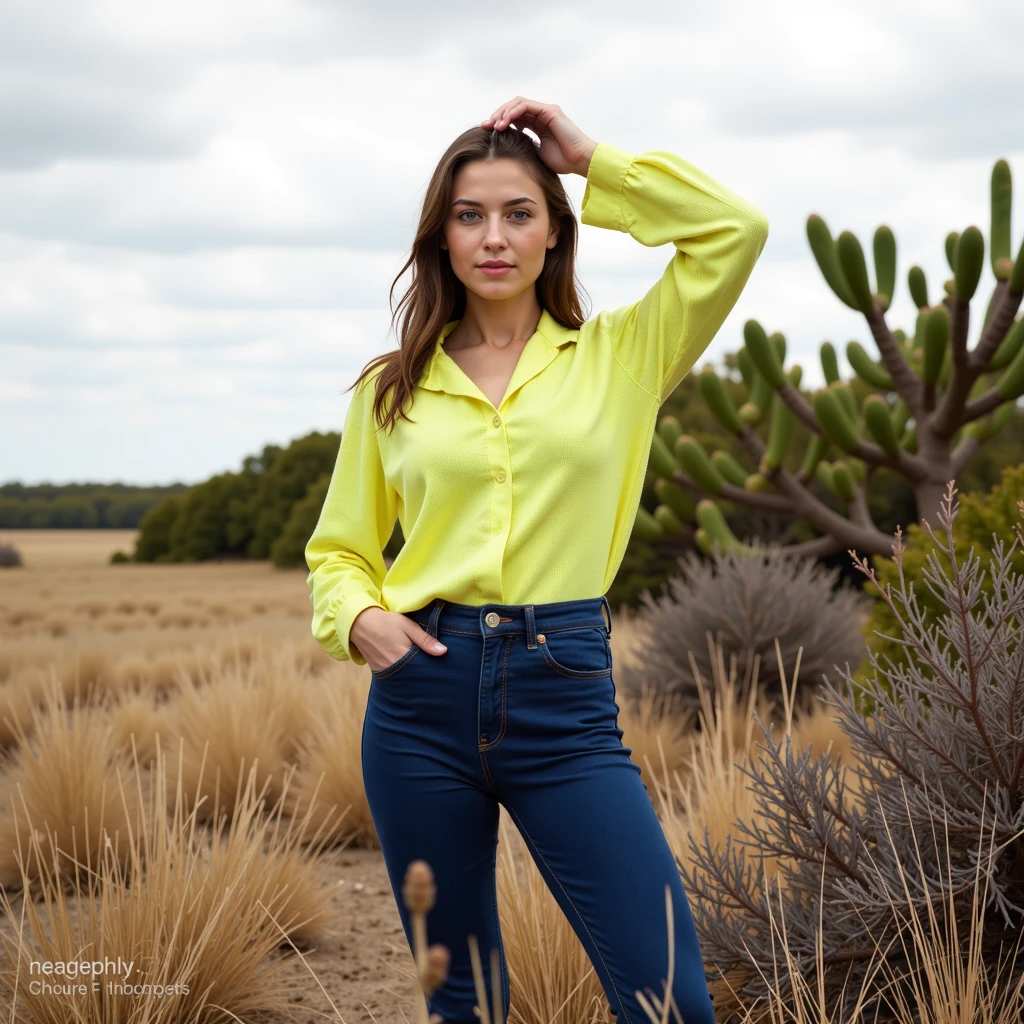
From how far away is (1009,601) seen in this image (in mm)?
2428

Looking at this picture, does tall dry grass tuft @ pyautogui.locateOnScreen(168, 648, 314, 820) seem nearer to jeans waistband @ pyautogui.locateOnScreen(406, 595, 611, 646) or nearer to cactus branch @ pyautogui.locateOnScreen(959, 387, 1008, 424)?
jeans waistband @ pyautogui.locateOnScreen(406, 595, 611, 646)

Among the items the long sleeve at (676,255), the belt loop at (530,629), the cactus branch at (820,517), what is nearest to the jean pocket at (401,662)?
the belt loop at (530,629)

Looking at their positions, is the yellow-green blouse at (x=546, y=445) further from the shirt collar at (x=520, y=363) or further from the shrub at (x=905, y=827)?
the shrub at (x=905, y=827)

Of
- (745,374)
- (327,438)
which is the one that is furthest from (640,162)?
(327,438)

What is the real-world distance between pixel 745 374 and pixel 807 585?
325cm

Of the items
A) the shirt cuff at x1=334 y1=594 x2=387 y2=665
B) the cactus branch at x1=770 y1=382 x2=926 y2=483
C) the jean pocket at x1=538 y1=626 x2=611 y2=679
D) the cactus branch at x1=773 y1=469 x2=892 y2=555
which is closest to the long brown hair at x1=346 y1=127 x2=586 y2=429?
the shirt cuff at x1=334 y1=594 x2=387 y2=665

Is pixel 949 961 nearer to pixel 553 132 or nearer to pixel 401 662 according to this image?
pixel 401 662

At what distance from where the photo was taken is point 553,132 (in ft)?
8.50

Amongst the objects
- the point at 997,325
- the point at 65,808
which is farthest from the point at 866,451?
the point at 65,808

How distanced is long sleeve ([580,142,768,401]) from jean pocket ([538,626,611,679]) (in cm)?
58

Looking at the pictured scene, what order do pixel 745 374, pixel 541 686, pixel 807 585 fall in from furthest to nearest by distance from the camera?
pixel 745 374, pixel 807 585, pixel 541 686

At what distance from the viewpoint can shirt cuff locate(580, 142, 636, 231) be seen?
8.49ft

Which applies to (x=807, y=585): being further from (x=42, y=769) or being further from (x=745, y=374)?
(x=42, y=769)

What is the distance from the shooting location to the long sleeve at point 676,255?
242cm
